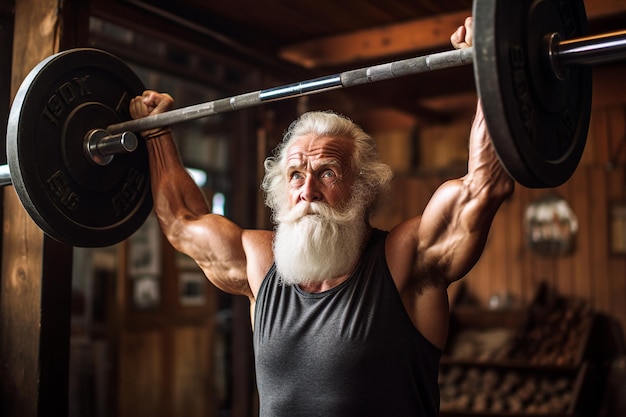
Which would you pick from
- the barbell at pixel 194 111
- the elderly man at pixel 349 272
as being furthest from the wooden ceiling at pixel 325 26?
the elderly man at pixel 349 272

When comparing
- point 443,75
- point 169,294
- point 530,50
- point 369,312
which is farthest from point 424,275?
point 169,294

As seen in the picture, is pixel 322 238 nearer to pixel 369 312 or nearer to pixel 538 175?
pixel 369 312

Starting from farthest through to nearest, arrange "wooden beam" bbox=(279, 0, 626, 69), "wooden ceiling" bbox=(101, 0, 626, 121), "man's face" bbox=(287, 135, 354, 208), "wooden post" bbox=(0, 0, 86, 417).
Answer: "wooden beam" bbox=(279, 0, 626, 69)
"wooden ceiling" bbox=(101, 0, 626, 121)
"wooden post" bbox=(0, 0, 86, 417)
"man's face" bbox=(287, 135, 354, 208)

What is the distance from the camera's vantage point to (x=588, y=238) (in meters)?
5.34

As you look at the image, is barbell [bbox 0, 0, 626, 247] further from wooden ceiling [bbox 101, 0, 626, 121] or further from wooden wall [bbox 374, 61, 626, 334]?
wooden wall [bbox 374, 61, 626, 334]

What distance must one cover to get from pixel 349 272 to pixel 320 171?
1.23ft

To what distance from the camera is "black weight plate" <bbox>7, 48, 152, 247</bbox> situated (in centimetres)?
219

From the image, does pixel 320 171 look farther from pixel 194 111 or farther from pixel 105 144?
pixel 105 144

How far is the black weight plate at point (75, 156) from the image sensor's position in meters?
2.19

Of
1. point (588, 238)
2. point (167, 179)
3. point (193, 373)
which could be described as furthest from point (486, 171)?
point (193, 373)

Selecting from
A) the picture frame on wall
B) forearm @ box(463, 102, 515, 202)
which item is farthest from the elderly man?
the picture frame on wall

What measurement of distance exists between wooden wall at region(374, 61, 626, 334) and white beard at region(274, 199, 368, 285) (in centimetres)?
341

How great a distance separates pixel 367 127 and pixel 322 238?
14.3 feet

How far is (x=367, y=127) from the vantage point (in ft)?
21.2
